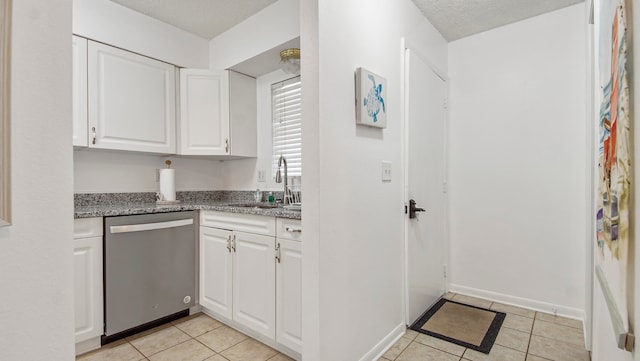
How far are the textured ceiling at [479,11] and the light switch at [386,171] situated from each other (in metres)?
1.35

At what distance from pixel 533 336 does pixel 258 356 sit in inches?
74.9

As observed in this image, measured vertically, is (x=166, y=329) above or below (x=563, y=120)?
below

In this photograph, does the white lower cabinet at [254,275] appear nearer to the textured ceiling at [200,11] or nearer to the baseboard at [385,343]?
the baseboard at [385,343]

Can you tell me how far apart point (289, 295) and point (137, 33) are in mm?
2442

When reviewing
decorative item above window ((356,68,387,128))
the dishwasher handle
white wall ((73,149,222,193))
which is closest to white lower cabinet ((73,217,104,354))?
the dishwasher handle

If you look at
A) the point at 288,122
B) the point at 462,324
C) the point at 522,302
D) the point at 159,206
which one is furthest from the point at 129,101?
the point at 522,302

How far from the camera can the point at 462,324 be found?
2.35m

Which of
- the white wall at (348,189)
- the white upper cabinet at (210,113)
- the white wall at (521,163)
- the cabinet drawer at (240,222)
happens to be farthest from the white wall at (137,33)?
the white wall at (521,163)

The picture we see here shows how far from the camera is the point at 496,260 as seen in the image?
2.83 meters

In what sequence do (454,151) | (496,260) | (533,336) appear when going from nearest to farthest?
(533,336) → (496,260) → (454,151)

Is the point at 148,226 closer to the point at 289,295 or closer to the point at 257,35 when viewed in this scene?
the point at 289,295

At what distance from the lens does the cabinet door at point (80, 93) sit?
2.25 meters

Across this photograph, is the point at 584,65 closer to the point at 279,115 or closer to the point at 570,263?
the point at 570,263

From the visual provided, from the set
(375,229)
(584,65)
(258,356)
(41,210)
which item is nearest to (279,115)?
(375,229)
